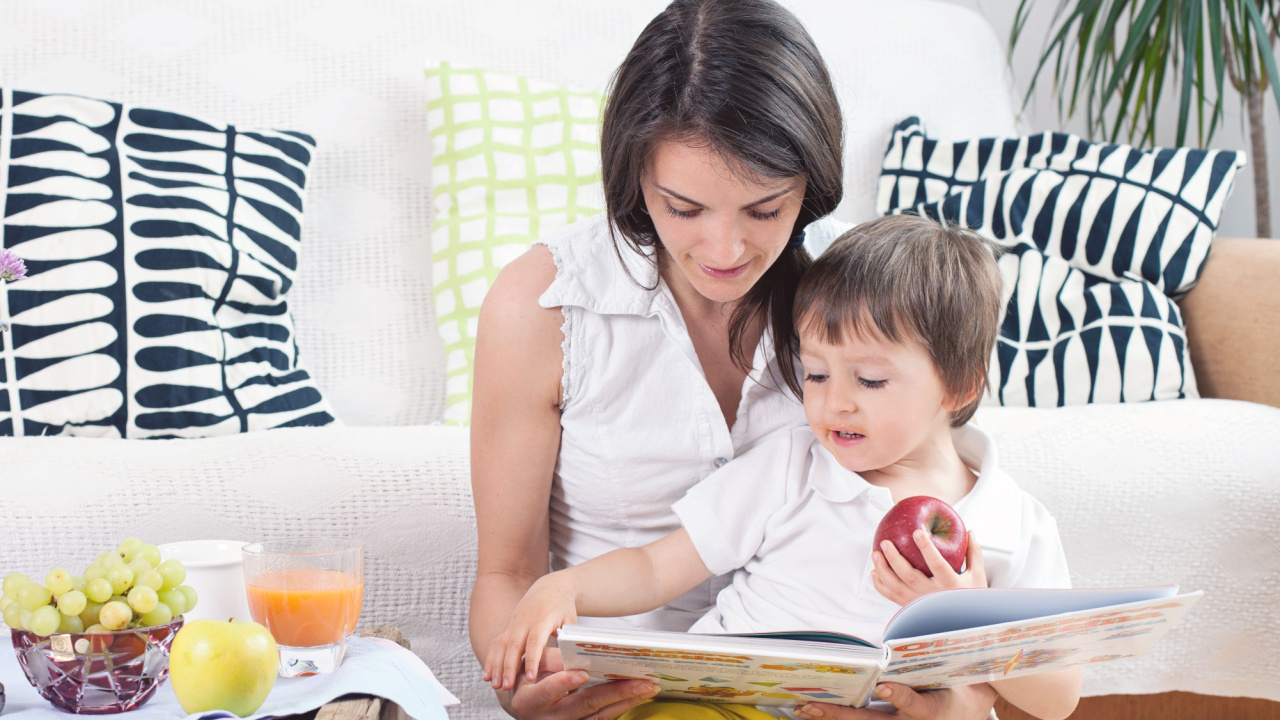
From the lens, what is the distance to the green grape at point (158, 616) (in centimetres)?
65

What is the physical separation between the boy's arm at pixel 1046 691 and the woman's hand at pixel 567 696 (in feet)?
1.09

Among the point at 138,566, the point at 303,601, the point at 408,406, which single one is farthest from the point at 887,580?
the point at 408,406

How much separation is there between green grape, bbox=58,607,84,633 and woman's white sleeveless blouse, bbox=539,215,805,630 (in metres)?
0.51

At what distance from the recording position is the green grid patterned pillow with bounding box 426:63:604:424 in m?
1.60

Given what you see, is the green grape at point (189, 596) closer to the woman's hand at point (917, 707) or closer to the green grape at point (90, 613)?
the green grape at point (90, 613)

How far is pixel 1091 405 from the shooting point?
57.7 inches

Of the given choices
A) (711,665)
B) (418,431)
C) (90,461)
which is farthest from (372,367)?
(711,665)

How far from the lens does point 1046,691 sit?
900 mm

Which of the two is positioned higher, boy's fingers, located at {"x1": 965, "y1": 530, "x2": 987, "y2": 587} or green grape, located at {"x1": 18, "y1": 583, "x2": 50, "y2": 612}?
green grape, located at {"x1": 18, "y1": 583, "x2": 50, "y2": 612}

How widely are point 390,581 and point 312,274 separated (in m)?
0.67

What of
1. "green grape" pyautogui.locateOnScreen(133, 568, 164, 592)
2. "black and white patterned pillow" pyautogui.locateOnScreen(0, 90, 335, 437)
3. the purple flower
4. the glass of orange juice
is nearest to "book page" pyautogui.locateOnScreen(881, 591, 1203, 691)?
the glass of orange juice

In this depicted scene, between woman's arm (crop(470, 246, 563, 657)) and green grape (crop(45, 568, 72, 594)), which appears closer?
green grape (crop(45, 568, 72, 594))

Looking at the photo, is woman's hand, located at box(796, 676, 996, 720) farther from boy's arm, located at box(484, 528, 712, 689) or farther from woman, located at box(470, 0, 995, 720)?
boy's arm, located at box(484, 528, 712, 689)

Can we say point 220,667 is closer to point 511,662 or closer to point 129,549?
point 129,549
